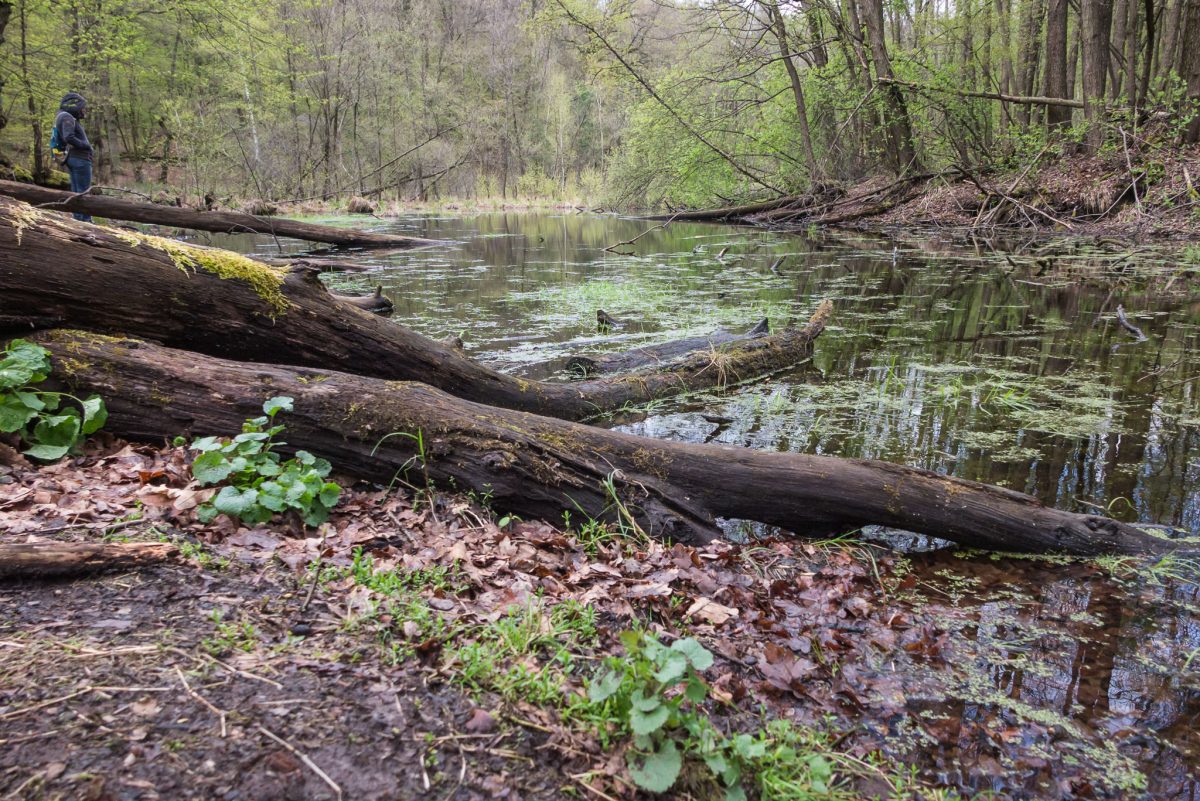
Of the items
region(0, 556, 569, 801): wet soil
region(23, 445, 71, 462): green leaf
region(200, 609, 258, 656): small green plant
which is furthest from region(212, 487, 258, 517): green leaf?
region(23, 445, 71, 462): green leaf

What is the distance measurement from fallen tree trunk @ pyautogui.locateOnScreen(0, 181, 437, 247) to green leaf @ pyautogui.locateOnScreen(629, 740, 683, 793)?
9625mm

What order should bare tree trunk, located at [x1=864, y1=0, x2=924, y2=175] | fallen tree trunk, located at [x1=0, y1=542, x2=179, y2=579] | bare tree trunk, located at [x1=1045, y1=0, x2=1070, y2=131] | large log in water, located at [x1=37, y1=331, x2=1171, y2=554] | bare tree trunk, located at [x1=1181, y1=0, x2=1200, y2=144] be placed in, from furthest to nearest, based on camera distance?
bare tree trunk, located at [x1=1045, y1=0, x2=1070, y2=131], bare tree trunk, located at [x1=864, y1=0, x2=924, y2=175], bare tree trunk, located at [x1=1181, y1=0, x2=1200, y2=144], large log in water, located at [x1=37, y1=331, x2=1171, y2=554], fallen tree trunk, located at [x1=0, y1=542, x2=179, y2=579]

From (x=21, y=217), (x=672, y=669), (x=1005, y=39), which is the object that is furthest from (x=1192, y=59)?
(x=21, y=217)

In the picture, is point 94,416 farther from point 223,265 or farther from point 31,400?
point 223,265

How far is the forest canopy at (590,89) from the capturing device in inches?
613

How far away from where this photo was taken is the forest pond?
224 centimetres

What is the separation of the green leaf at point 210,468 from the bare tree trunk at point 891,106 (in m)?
14.2

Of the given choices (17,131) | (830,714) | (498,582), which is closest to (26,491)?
(498,582)

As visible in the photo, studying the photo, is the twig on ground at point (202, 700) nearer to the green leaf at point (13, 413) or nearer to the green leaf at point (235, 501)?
the green leaf at point (235, 501)

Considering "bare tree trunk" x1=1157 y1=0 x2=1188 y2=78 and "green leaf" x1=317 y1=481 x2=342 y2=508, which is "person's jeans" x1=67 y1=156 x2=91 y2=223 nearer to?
"green leaf" x1=317 y1=481 x2=342 y2=508

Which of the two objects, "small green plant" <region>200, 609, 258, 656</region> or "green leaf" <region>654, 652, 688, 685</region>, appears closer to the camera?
"green leaf" <region>654, 652, 688, 685</region>

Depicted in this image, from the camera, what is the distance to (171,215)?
11461mm

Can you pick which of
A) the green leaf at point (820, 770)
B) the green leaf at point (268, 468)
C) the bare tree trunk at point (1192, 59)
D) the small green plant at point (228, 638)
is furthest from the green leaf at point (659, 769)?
the bare tree trunk at point (1192, 59)

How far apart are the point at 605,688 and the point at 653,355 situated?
484 centimetres
